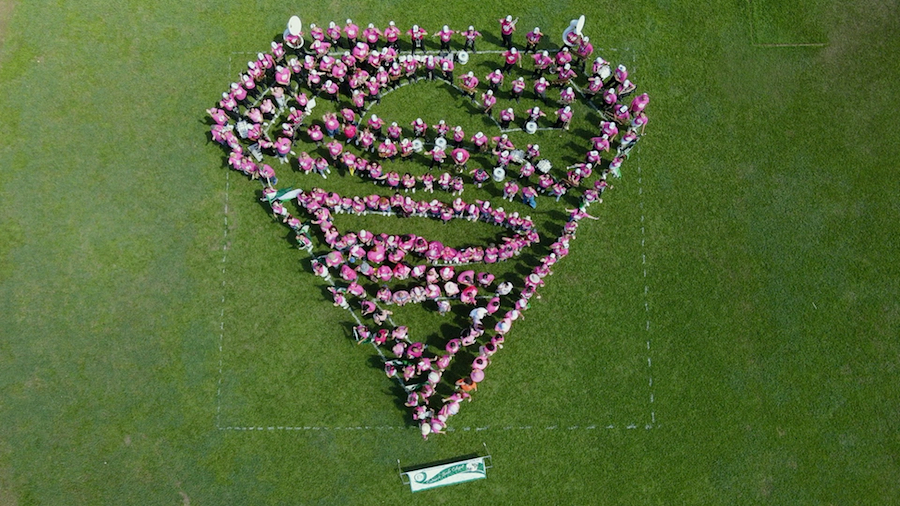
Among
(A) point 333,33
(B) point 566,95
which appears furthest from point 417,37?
(B) point 566,95

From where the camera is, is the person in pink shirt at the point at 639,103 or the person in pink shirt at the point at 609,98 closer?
the person in pink shirt at the point at 639,103

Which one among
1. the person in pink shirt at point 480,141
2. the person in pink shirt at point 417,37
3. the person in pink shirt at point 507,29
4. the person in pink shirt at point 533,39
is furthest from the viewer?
the person in pink shirt at point 533,39

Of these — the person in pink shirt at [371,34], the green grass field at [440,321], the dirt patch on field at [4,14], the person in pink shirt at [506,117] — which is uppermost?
the dirt patch on field at [4,14]

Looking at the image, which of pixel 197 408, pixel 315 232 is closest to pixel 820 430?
pixel 315 232

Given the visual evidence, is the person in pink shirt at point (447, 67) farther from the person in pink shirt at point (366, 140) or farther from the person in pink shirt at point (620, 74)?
the person in pink shirt at point (620, 74)

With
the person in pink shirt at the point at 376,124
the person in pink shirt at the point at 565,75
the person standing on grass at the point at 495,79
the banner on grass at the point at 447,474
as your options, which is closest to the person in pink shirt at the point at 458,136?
the person standing on grass at the point at 495,79

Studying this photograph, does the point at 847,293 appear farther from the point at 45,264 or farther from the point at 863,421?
the point at 45,264

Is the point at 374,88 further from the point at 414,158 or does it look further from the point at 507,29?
the point at 507,29
